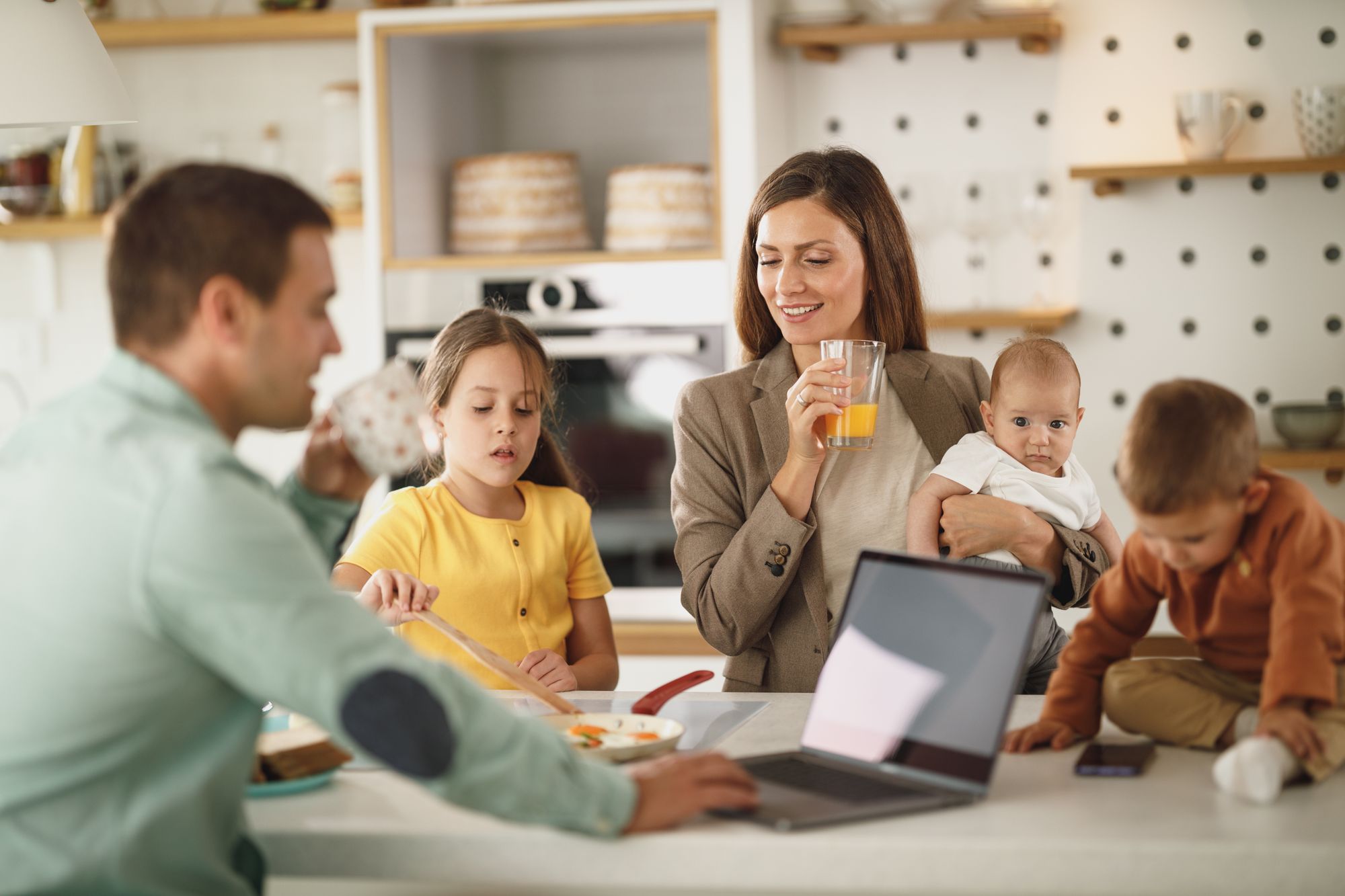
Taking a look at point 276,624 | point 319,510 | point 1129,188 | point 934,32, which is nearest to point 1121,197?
point 1129,188

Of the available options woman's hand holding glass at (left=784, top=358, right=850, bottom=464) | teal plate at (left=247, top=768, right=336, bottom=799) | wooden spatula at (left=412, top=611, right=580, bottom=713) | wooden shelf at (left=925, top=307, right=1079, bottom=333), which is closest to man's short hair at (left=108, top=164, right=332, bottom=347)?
teal plate at (left=247, top=768, right=336, bottom=799)

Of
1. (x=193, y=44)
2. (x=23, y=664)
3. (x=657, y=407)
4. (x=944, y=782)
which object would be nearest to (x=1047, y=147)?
(x=657, y=407)

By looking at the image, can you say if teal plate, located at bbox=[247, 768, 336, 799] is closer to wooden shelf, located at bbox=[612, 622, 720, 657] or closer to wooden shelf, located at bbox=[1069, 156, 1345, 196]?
wooden shelf, located at bbox=[612, 622, 720, 657]

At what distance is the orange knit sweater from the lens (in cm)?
120

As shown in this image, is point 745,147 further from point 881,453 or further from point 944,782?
point 944,782

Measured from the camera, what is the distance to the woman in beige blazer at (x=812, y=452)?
1.82 metres

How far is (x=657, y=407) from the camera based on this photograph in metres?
3.32

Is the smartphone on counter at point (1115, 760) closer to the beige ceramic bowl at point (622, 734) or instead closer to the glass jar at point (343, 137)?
the beige ceramic bowl at point (622, 734)

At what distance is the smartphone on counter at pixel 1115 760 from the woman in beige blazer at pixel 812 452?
A: 482 millimetres

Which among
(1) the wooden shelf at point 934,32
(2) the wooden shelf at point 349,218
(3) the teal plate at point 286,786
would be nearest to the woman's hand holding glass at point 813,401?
(3) the teal plate at point 286,786

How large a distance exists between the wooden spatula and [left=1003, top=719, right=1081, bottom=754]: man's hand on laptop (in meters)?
0.46

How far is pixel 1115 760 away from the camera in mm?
1266

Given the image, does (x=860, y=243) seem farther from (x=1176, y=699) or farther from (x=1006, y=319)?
(x=1006, y=319)

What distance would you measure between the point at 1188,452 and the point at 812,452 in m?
0.66
